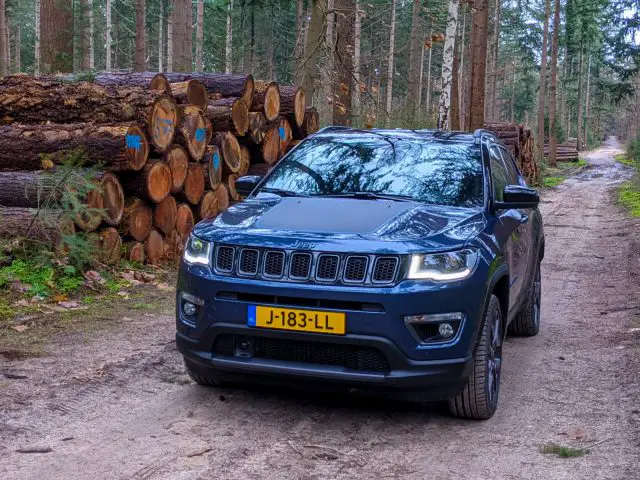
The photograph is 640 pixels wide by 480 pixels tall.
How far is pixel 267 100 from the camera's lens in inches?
467

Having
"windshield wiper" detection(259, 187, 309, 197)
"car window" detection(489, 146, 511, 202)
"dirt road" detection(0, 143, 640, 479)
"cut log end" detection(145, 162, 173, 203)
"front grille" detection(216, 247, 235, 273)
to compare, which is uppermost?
"car window" detection(489, 146, 511, 202)

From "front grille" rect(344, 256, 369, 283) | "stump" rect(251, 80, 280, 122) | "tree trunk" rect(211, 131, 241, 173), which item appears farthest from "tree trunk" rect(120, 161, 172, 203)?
"front grille" rect(344, 256, 369, 283)

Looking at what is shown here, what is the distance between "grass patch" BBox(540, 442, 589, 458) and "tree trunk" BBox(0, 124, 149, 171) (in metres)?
5.87

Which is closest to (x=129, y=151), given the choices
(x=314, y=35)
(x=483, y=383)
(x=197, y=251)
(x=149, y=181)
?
(x=149, y=181)

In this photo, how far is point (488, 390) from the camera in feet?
15.5

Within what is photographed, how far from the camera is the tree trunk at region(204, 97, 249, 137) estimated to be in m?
10.8

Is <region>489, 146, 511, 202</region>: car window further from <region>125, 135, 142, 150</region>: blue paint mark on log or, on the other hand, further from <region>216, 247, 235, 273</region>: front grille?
<region>125, 135, 142, 150</region>: blue paint mark on log

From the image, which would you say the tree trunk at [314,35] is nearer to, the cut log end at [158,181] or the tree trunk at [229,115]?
the tree trunk at [229,115]

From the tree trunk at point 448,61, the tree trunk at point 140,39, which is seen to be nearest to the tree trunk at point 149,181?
the tree trunk at point 448,61

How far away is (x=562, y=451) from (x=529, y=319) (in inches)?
120

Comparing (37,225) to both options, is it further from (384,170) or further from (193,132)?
(384,170)

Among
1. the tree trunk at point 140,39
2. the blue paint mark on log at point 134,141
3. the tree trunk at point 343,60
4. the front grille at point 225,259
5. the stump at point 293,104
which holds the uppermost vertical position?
the tree trunk at point 140,39

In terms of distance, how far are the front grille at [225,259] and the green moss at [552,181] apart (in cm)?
2852

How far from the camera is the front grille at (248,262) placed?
4.42m
